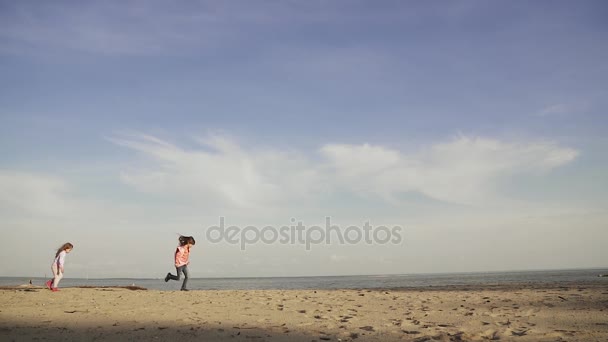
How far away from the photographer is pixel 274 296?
44.7 feet

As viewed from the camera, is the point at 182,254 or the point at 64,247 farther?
the point at 182,254

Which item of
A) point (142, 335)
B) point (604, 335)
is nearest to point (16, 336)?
point (142, 335)

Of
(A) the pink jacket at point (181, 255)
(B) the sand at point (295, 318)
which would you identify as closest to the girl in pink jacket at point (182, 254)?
(A) the pink jacket at point (181, 255)

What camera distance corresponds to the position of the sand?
737 centimetres

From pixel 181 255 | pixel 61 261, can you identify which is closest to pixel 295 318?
pixel 181 255

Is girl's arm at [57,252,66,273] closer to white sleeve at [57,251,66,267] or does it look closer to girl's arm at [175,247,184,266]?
white sleeve at [57,251,66,267]

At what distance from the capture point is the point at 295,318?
30.1ft

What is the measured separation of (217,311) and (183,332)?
97.5 inches

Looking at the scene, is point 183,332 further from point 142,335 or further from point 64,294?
point 64,294

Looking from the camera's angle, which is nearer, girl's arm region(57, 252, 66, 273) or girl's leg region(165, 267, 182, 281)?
girl's arm region(57, 252, 66, 273)

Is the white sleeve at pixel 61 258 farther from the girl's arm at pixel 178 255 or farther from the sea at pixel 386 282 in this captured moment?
the sea at pixel 386 282

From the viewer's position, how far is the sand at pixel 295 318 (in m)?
7.37

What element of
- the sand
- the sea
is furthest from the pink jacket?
the sea

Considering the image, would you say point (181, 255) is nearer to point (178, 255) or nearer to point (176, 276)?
point (178, 255)
